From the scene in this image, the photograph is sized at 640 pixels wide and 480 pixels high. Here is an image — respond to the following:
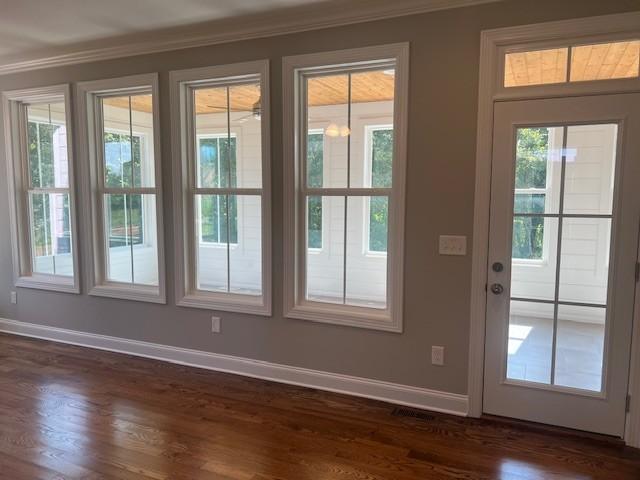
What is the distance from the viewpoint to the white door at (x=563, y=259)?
2445mm

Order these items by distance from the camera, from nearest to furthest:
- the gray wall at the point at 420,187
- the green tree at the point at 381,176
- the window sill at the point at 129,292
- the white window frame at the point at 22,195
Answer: the gray wall at the point at 420,187 → the green tree at the point at 381,176 → the window sill at the point at 129,292 → the white window frame at the point at 22,195

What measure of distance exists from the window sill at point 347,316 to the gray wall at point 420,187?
0.06 metres

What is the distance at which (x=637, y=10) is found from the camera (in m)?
2.30

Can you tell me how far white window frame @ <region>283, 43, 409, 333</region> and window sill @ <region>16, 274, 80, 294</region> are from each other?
2.27 metres

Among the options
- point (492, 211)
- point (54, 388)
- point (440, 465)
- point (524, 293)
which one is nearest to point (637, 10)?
point (492, 211)

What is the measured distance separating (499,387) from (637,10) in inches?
89.9

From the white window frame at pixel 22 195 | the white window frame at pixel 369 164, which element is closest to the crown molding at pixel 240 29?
the white window frame at pixel 22 195

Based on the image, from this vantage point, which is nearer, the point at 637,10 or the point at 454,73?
the point at 637,10

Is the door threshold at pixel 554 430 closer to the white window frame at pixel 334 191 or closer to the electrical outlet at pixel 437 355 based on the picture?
the electrical outlet at pixel 437 355

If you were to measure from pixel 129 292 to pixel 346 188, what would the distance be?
2192mm

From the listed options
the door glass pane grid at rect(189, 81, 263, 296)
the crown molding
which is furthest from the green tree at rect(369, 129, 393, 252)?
the door glass pane grid at rect(189, 81, 263, 296)

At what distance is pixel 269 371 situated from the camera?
3389mm

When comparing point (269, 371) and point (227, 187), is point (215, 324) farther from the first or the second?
point (227, 187)

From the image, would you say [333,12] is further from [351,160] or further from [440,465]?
[440,465]
